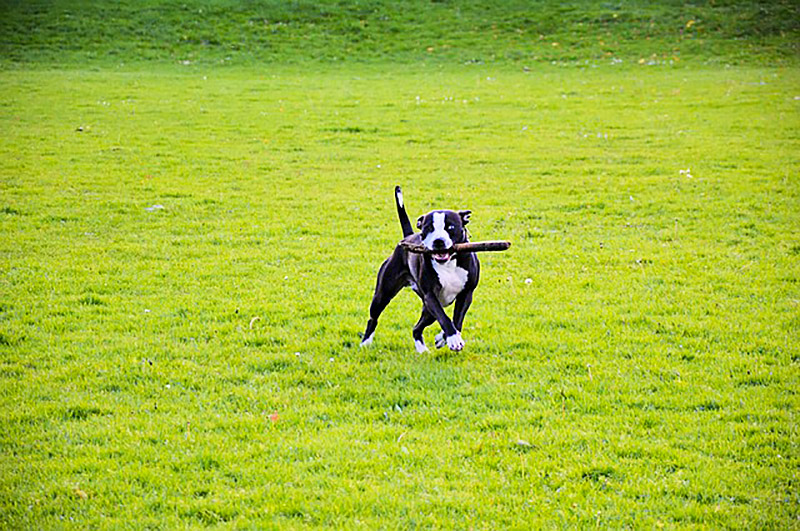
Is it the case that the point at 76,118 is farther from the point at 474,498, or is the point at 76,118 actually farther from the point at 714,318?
the point at 474,498

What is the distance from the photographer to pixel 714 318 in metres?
9.28

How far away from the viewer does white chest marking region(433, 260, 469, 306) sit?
7.86 m

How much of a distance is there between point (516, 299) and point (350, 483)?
190 inches

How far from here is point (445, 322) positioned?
7.69m

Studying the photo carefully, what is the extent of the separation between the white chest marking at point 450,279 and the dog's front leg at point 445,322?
0.12m

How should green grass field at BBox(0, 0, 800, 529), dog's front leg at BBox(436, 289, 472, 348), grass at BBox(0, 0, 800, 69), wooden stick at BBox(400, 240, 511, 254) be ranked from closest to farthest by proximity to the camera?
green grass field at BBox(0, 0, 800, 529) < wooden stick at BBox(400, 240, 511, 254) < dog's front leg at BBox(436, 289, 472, 348) < grass at BBox(0, 0, 800, 69)

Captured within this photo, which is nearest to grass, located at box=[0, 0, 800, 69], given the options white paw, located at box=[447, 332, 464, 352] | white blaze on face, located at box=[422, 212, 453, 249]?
white blaze on face, located at box=[422, 212, 453, 249]

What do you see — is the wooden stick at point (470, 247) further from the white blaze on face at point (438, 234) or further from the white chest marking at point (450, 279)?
the white chest marking at point (450, 279)

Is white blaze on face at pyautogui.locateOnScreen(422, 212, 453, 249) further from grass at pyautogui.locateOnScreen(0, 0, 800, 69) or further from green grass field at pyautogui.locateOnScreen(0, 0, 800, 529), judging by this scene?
grass at pyautogui.locateOnScreen(0, 0, 800, 69)

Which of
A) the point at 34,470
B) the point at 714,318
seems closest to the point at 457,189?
the point at 714,318

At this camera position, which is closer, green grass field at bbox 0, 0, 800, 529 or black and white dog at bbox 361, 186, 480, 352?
green grass field at bbox 0, 0, 800, 529

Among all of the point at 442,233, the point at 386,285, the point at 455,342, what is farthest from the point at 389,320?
the point at 442,233

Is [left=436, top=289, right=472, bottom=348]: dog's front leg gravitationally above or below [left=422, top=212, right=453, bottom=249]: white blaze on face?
below

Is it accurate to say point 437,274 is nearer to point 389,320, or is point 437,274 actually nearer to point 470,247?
point 470,247
